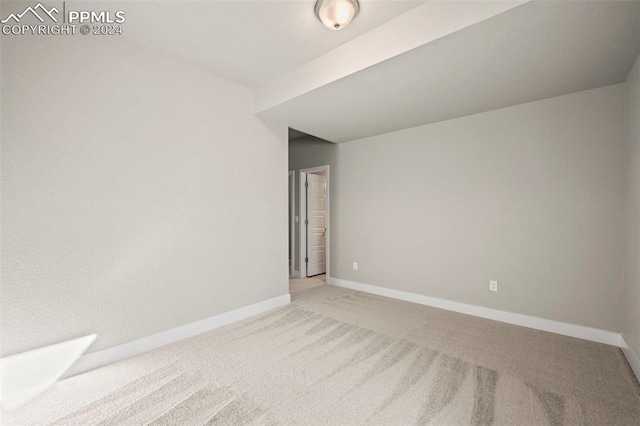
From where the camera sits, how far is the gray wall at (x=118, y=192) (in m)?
1.84

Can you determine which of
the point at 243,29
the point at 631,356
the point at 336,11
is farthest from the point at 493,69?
the point at 631,356

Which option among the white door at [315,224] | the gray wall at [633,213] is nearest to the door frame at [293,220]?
the white door at [315,224]

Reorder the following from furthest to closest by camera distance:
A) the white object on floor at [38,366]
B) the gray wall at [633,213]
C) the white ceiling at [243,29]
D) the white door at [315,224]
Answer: the white door at [315,224] → the gray wall at [633,213] → the white ceiling at [243,29] → the white object on floor at [38,366]

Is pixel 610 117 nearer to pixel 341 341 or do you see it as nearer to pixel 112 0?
pixel 341 341

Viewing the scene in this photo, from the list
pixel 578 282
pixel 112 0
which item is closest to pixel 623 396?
pixel 578 282

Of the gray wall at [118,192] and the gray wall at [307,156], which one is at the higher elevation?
the gray wall at [307,156]

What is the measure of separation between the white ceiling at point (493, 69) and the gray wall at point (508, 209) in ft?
1.13

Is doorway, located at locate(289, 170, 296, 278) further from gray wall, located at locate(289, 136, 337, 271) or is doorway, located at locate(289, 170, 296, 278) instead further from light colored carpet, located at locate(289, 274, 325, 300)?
light colored carpet, located at locate(289, 274, 325, 300)

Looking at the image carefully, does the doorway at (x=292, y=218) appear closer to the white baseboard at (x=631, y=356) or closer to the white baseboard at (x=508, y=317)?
the white baseboard at (x=508, y=317)

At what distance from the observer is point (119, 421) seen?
156 cm

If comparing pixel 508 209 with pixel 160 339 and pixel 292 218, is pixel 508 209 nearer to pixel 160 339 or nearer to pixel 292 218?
pixel 292 218

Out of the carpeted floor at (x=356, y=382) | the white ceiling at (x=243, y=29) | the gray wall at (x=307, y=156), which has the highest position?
the white ceiling at (x=243, y=29)

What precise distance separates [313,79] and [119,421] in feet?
→ 9.54

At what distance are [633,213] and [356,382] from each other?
2614mm
